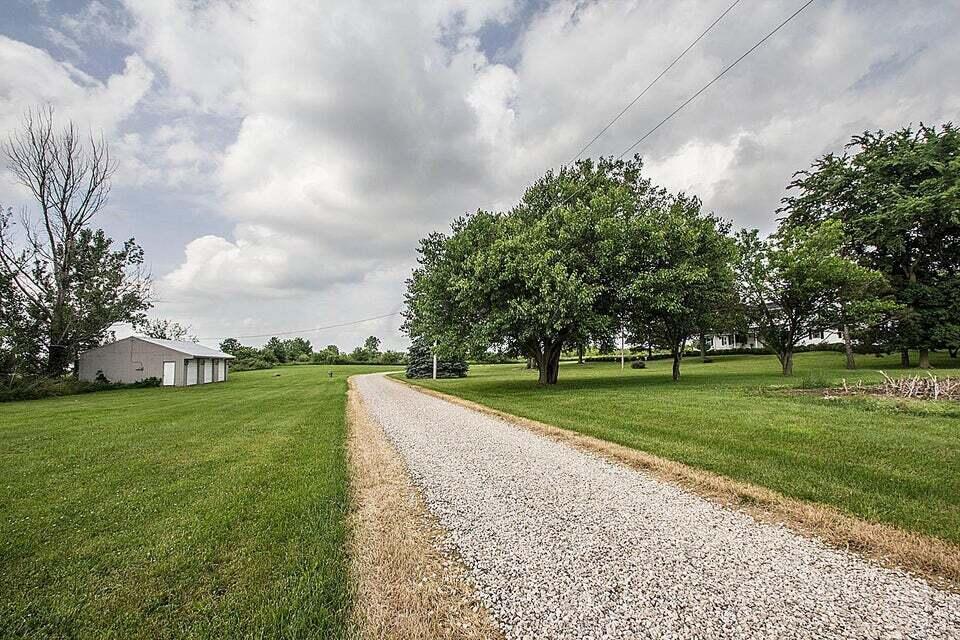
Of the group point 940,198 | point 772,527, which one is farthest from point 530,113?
point 940,198

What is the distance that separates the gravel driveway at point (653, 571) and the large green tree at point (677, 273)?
40.1 ft

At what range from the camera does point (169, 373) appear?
28.8 meters

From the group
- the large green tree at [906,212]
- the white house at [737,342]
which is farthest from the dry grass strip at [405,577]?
the white house at [737,342]

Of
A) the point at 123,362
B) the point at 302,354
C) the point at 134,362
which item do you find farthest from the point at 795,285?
the point at 302,354

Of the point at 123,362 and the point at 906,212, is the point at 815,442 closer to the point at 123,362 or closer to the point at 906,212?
the point at 906,212

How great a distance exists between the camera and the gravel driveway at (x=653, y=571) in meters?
2.31

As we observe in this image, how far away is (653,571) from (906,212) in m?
32.4

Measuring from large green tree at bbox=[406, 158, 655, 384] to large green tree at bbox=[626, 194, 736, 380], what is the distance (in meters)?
0.88

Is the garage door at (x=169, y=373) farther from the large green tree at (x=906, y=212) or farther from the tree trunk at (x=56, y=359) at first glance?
the large green tree at (x=906, y=212)

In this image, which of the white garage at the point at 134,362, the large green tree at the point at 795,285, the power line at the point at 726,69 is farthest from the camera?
the white garage at the point at 134,362

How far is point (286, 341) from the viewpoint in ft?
253

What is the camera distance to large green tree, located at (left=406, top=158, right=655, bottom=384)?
1459 cm

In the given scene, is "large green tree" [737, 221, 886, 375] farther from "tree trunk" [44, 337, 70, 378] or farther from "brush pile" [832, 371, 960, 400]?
"tree trunk" [44, 337, 70, 378]

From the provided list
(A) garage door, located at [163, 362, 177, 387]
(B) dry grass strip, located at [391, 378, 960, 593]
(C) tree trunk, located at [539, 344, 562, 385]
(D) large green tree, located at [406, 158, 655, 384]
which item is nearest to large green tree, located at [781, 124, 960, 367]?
(D) large green tree, located at [406, 158, 655, 384]
